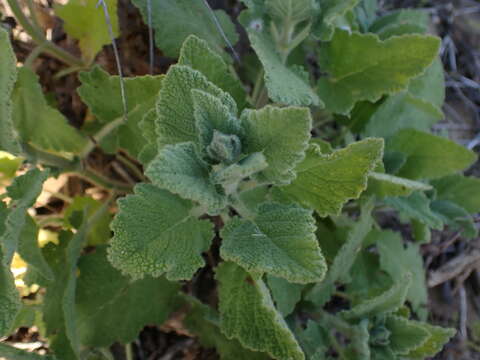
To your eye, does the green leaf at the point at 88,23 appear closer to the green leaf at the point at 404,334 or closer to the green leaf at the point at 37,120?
the green leaf at the point at 37,120

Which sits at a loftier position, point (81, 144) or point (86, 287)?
point (81, 144)

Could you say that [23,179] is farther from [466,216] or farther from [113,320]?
[466,216]

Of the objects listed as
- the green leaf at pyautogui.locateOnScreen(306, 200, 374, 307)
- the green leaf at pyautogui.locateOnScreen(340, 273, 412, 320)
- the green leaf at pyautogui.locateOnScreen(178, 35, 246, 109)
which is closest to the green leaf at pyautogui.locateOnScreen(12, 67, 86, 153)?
the green leaf at pyautogui.locateOnScreen(178, 35, 246, 109)

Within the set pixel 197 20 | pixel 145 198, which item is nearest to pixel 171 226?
pixel 145 198

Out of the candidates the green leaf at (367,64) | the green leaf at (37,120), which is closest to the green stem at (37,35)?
the green leaf at (37,120)

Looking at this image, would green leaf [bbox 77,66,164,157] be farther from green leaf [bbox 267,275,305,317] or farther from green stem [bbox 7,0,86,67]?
green leaf [bbox 267,275,305,317]

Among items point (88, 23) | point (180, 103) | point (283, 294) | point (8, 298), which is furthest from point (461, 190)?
point (8, 298)

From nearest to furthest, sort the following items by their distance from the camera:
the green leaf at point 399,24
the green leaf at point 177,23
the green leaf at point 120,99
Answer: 1. the green leaf at point 120,99
2. the green leaf at point 177,23
3. the green leaf at point 399,24
